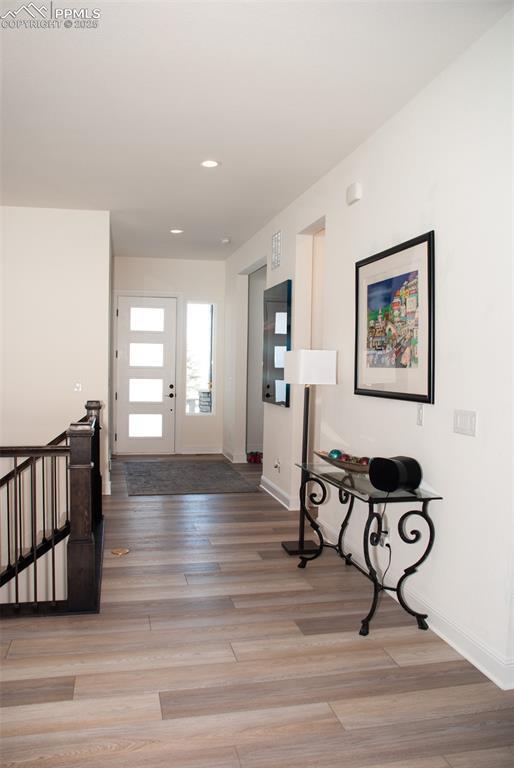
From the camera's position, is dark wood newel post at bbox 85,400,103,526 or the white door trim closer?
dark wood newel post at bbox 85,400,103,526

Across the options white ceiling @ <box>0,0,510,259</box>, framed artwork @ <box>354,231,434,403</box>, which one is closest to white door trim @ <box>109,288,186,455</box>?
white ceiling @ <box>0,0,510,259</box>

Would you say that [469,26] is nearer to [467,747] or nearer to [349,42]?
[349,42]

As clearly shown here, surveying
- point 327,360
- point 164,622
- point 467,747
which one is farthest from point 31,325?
point 467,747

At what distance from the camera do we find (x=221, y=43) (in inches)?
112

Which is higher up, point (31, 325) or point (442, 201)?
point (442, 201)

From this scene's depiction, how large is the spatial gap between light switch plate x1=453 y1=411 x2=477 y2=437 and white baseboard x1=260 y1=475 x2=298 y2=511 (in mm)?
2945

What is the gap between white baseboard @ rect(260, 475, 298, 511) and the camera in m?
5.68

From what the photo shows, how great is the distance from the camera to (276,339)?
244 inches

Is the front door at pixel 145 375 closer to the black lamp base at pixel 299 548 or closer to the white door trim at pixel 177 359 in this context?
the white door trim at pixel 177 359

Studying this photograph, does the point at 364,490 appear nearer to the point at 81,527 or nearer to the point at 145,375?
the point at 81,527

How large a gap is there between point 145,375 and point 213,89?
18.9 feet

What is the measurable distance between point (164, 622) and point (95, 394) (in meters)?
3.34

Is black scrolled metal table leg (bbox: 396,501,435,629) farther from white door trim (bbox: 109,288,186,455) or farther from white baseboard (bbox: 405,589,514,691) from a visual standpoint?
white door trim (bbox: 109,288,186,455)

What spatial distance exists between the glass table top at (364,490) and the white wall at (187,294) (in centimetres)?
507
